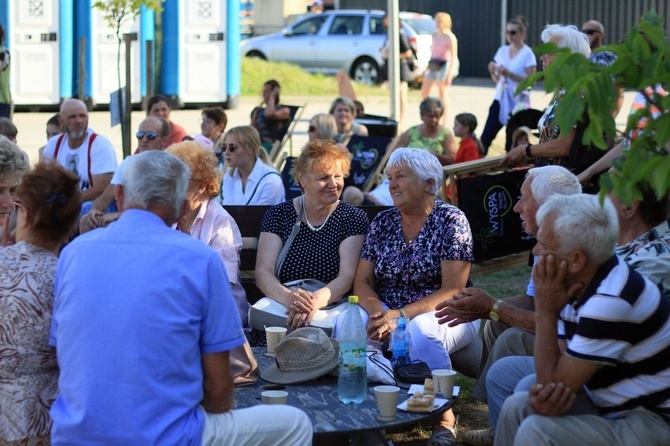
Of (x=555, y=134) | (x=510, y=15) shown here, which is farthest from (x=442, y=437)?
(x=510, y=15)

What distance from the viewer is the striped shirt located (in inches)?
134

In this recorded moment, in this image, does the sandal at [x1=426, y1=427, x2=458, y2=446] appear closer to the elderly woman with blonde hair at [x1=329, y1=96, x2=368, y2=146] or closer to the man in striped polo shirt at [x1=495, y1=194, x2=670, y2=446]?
the man in striped polo shirt at [x1=495, y1=194, x2=670, y2=446]

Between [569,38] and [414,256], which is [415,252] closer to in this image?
[414,256]

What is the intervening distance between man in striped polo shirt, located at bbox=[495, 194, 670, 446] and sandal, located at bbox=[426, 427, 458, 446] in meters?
1.15

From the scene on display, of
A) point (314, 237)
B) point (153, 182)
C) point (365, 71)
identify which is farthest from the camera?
point (365, 71)

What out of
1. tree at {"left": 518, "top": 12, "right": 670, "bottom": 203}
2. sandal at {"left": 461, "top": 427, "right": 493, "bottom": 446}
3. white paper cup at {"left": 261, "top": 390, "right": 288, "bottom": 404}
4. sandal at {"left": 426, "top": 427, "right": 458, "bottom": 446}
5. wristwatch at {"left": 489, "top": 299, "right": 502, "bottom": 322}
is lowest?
sandal at {"left": 461, "top": 427, "right": 493, "bottom": 446}

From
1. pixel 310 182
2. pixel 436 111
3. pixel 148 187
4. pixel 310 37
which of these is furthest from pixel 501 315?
pixel 310 37

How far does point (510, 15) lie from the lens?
26.6m

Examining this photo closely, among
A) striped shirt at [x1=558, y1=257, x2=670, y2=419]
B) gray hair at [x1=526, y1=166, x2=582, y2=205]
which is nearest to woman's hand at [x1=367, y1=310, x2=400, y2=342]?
gray hair at [x1=526, y1=166, x2=582, y2=205]

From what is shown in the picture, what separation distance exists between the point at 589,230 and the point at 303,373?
1455mm

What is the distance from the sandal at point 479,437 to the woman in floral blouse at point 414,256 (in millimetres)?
392

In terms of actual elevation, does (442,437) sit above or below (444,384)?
below

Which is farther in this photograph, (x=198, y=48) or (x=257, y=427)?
(x=198, y=48)

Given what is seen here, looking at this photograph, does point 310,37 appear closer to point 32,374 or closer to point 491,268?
point 491,268
